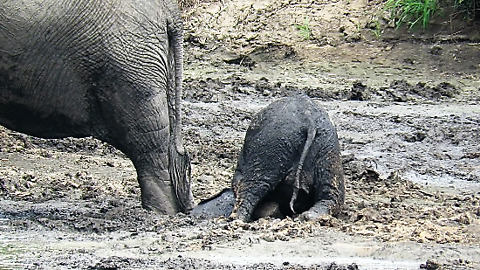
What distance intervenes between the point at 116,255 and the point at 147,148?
1.18 meters

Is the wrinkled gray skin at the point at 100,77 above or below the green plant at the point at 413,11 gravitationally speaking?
below

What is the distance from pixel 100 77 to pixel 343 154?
2.61 meters

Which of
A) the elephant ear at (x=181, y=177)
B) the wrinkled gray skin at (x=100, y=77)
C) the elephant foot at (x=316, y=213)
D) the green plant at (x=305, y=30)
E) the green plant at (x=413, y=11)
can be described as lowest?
the elephant foot at (x=316, y=213)

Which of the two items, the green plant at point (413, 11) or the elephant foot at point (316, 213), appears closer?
the elephant foot at point (316, 213)

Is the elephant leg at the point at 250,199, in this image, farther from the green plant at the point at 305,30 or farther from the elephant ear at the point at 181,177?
the green plant at the point at 305,30

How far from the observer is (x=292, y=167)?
5.43m

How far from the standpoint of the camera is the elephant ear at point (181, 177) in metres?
5.90

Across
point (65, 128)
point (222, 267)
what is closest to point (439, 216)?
point (222, 267)

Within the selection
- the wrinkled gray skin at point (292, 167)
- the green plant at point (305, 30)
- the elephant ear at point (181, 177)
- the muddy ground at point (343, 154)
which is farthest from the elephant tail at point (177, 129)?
the green plant at point (305, 30)

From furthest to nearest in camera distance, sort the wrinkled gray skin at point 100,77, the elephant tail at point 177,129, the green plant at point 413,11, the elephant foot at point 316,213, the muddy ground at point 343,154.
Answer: the green plant at point 413,11
the elephant tail at point 177,129
the wrinkled gray skin at point 100,77
the elephant foot at point 316,213
the muddy ground at point 343,154

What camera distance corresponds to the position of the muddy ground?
4.68m

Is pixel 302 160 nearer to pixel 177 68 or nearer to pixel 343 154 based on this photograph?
pixel 177 68

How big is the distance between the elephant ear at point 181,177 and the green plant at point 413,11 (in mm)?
5221

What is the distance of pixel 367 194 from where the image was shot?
636 centimetres
